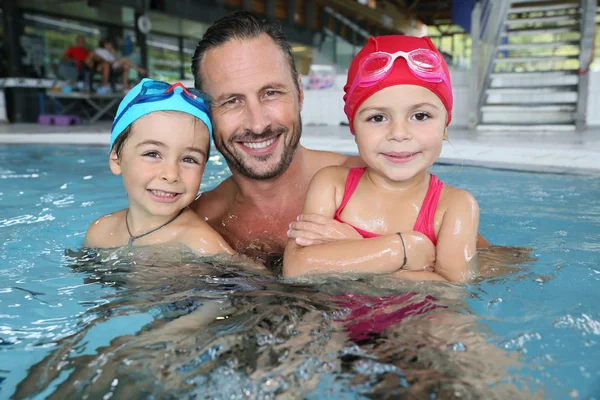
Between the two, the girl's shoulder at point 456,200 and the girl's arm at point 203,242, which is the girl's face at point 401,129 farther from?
the girl's arm at point 203,242

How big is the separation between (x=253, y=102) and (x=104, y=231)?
1.10 meters

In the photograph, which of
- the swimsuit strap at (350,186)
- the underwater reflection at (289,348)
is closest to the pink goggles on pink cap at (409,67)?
the swimsuit strap at (350,186)

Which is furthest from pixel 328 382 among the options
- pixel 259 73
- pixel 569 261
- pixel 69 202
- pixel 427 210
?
pixel 69 202

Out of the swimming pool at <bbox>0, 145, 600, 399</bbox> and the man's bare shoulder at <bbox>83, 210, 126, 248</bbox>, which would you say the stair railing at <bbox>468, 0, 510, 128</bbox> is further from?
the man's bare shoulder at <bbox>83, 210, 126, 248</bbox>

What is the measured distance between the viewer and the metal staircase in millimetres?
10438

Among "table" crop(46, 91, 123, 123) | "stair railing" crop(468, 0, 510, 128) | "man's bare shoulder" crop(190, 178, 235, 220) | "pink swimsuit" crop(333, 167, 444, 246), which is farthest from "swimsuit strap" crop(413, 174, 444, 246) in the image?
"table" crop(46, 91, 123, 123)

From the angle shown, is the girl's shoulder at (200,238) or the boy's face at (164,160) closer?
the boy's face at (164,160)

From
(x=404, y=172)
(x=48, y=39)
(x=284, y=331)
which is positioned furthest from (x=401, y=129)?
(x=48, y=39)

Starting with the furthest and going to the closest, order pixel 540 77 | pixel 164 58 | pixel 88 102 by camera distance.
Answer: pixel 164 58 → pixel 88 102 → pixel 540 77

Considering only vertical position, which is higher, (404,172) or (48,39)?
(48,39)

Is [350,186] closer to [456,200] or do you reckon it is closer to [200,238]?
[456,200]

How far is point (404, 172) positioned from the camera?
2264mm

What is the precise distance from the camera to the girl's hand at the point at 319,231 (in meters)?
2.28

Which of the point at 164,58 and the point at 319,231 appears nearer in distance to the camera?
the point at 319,231
